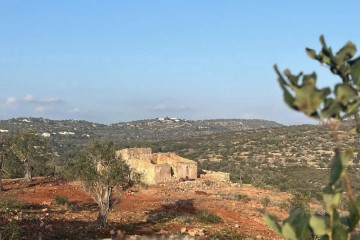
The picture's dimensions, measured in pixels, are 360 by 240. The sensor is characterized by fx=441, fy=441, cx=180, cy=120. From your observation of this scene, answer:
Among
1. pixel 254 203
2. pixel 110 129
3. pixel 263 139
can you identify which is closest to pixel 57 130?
pixel 110 129

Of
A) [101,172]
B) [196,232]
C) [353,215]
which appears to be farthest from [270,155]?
[353,215]

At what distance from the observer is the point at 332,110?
6.38ft

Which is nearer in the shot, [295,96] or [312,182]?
[295,96]

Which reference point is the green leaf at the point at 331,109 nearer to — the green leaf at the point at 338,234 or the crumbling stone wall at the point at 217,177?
the green leaf at the point at 338,234

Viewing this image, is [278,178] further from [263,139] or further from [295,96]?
[295,96]

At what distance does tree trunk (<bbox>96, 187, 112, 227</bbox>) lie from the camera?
1908 centimetres

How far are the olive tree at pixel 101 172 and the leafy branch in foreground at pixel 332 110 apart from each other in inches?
700

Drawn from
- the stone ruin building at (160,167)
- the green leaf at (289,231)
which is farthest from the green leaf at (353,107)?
the stone ruin building at (160,167)

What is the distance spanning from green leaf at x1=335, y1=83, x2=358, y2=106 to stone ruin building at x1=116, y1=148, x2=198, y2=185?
30.6 meters

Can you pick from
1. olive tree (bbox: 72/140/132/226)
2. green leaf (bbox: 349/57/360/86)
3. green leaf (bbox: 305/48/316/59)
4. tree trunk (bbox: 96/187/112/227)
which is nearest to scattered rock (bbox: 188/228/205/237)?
olive tree (bbox: 72/140/132/226)

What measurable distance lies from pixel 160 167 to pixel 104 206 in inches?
569

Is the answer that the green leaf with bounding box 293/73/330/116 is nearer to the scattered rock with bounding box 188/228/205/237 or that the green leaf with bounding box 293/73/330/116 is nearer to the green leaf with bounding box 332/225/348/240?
the green leaf with bounding box 332/225/348/240

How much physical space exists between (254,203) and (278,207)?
1.52 m

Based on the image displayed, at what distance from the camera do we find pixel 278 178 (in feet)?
140
